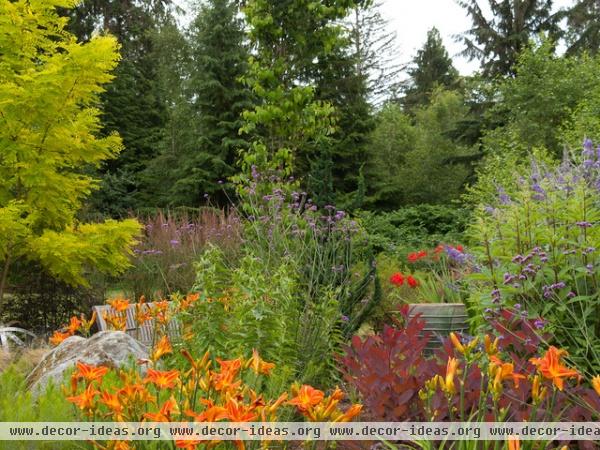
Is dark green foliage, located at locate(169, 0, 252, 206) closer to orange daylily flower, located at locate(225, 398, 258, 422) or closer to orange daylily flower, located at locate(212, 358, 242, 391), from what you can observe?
orange daylily flower, located at locate(212, 358, 242, 391)

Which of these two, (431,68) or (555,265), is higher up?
(431,68)

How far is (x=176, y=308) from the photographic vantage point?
11.3ft

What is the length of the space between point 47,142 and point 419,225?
9164 millimetres

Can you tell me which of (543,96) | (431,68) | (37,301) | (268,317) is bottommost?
(37,301)

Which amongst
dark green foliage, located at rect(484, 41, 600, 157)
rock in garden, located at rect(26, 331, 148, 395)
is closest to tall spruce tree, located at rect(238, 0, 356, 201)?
rock in garden, located at rect(26, 331, 148, 395)

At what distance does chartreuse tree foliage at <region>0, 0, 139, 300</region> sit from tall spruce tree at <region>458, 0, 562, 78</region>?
15036mm

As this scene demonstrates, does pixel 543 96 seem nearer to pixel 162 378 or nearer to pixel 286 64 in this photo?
pixel 286 64

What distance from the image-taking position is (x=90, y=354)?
3.25m

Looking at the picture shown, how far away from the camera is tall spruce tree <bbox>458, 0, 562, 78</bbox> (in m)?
18.6

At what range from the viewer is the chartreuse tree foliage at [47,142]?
6023 mm

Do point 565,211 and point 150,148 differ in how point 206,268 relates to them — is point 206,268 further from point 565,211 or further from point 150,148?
point 150,148

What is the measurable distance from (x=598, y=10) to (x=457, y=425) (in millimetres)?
21058

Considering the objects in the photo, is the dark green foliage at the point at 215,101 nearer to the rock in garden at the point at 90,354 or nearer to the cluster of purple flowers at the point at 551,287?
the rock in garden at the point at 90,354

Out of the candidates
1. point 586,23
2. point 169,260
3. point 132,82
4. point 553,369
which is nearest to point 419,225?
point 169,260
